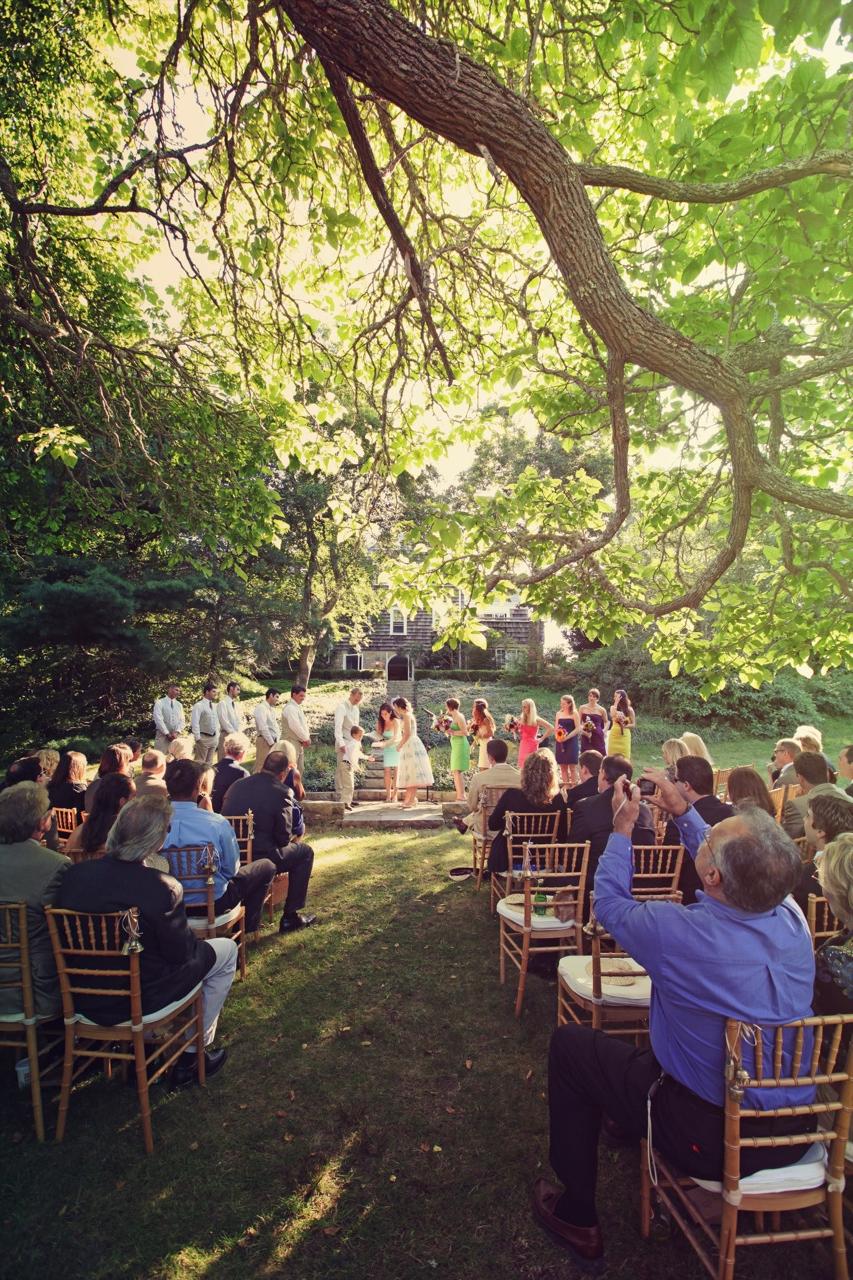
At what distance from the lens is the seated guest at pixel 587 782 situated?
570 cm

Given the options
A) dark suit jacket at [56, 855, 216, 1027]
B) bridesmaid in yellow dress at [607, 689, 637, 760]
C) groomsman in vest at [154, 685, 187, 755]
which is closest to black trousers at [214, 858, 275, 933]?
dark suit jacket at [56, 855, 216, 1027]

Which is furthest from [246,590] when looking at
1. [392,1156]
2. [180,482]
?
[392,1156]

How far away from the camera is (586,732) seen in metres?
11.5

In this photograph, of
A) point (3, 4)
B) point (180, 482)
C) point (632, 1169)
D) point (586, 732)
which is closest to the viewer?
point (632, 1169)

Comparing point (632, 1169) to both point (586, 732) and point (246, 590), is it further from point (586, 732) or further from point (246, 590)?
point (246, 590)

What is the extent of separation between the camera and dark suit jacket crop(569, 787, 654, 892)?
455 centimetres

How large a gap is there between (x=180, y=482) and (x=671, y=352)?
6.00 m

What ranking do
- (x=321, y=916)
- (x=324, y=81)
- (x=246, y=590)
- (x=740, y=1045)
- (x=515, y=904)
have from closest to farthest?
(x=740, y=1045), (x=324, y=81), (x=515, y=904), (x=321, y=916), (x=246, y=590)

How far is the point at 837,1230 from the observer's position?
7.17ft

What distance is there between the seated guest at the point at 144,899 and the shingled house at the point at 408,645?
2878 centimetres

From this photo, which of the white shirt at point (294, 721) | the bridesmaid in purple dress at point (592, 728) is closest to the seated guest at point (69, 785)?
the white shirt at point (294, 721)

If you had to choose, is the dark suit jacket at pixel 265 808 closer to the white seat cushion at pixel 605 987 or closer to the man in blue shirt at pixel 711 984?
the white seat cushion at pixel 605 987

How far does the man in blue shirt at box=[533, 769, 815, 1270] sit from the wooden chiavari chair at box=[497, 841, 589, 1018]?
1.76 m

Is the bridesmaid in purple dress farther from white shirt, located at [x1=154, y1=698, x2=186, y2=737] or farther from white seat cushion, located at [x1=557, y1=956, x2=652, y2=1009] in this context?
white shirt, located at [x1=154, y1=698, x2=186, y2=737]
